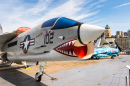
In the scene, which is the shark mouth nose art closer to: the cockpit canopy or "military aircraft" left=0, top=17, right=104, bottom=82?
"military aircraft" left=0, top=17, right=104, bottom=82

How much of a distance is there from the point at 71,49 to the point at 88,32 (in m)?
1.08

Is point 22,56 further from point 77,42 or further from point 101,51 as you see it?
point 101,51

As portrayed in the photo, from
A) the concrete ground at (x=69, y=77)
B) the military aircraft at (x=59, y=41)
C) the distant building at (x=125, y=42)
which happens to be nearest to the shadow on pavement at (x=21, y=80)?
the concrete ground at (x=69, y=77)

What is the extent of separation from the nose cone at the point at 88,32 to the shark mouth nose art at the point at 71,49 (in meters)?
0.45

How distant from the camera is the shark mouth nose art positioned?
542 cm

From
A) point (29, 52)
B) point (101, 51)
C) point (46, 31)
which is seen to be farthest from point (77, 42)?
point (101, 51)

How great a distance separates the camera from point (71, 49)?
17.8ft

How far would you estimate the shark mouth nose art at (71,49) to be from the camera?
17.8 ft

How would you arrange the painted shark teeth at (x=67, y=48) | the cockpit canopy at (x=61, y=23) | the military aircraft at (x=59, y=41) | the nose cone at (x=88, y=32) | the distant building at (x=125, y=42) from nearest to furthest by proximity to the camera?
the nose cone at (x=88, y=32)
the military aircraft at (x=59, y=41)
the painted shark teeth at (x=67, y=48)
the cockpit canopy at (x=61, y=23)
the distant building at (x=125, y=42)

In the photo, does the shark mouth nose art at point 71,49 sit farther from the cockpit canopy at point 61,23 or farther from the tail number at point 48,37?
the cockpit canopy at point 61,23

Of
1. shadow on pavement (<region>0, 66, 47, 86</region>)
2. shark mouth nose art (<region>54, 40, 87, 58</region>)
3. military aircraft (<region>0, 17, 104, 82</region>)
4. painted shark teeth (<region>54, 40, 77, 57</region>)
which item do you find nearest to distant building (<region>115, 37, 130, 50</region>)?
shadow on pavement (<region>0, 66, 47, 86</region>)

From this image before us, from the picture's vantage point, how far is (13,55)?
9500mm

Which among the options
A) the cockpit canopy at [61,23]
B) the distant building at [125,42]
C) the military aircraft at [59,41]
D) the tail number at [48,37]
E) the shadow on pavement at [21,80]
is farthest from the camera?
the distant building at [125,42]

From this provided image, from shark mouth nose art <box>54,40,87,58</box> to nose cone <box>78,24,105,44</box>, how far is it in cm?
45
